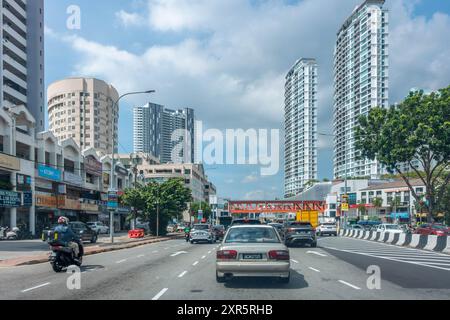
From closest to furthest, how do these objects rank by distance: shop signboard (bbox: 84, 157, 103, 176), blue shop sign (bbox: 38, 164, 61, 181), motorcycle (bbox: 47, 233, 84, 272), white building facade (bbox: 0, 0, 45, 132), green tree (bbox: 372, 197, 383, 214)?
motorcycle (bbox: 47, 233, 84, 272), blue shop sign (bbox: 38, 164, 61, 181), shop signboard (bbox: 84, 157, 103, 176), white building facade (bbox: 0, 0, 45, 132), green tree (bbox: 372, 197, 383, 214)

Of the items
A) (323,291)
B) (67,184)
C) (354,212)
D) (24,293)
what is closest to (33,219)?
(67,184)

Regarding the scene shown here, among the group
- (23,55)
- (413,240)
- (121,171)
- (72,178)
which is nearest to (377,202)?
(121,171)

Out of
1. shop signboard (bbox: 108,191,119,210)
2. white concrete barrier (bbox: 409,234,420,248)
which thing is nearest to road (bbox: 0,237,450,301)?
white concrete barrier (bbox: 409,234,420,248)

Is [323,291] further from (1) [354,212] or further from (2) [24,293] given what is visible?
(1) [354,212]

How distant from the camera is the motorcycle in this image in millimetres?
15234

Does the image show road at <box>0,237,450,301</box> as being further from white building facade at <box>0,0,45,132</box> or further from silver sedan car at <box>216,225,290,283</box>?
white building facade at <box>0,0,45,132</box>

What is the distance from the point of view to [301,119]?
9206 cm

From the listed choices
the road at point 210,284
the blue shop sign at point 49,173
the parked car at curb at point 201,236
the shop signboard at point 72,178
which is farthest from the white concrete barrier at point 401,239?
the shop signboard at point 72,178

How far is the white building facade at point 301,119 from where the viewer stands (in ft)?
301

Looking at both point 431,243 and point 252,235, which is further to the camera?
point 431,243

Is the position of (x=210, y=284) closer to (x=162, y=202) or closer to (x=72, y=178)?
(x=162, y=202)

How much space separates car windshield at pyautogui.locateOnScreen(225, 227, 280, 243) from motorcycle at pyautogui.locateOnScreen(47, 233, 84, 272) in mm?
5792

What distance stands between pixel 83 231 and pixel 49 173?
19.1m
